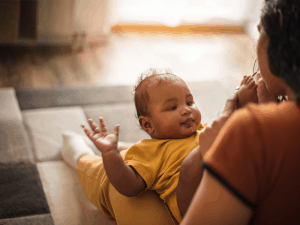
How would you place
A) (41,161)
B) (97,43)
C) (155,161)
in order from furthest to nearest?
1. (97,43)
2. (41,161)
3. (155,161)

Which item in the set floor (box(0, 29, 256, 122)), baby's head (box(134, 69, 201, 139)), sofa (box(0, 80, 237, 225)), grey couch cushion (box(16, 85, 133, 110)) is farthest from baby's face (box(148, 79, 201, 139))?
grey couch cushion (box(16, 85, 133, 110))

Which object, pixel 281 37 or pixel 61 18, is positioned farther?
pixel 61 18

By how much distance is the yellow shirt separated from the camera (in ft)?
3.53

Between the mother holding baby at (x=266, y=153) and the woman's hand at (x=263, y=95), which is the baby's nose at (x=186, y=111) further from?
the mother holding baby at (x=266, y=153)

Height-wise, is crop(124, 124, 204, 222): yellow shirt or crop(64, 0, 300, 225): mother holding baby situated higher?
crop(64, 0, 300, 225): mother holding baby

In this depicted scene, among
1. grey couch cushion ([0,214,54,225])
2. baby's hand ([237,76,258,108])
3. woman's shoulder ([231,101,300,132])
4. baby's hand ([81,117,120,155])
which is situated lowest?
grey couch cushion ([0,214,54,225])

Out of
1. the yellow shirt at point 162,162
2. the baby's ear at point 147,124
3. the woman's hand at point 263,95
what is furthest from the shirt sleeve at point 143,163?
the woman's hand at point 263,95

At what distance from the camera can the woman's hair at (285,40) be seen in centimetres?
61

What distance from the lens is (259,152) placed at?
589 mm

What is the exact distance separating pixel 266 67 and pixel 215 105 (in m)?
1.49

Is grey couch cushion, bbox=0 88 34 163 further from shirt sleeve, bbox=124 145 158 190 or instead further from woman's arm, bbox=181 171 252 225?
woman's arm, bbox=181 171 252 225

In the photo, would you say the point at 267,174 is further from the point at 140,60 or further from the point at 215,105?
the point at 140,60

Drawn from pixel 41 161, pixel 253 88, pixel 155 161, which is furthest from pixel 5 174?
pixel 253 88

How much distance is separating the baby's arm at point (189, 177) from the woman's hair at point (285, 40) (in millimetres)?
314
